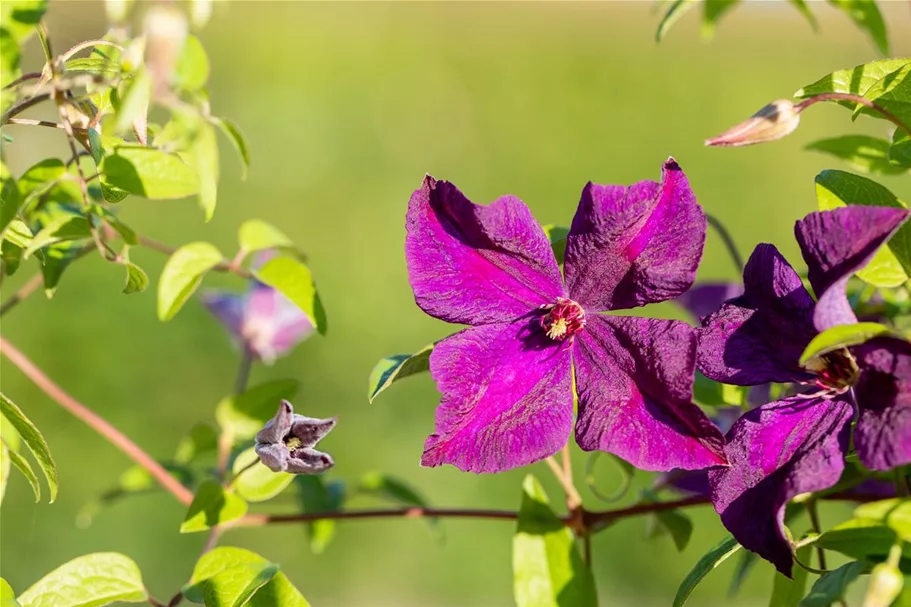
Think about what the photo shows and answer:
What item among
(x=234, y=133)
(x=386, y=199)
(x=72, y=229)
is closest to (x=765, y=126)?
(x=234, y=133)

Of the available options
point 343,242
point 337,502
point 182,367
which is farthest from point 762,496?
point 343,242

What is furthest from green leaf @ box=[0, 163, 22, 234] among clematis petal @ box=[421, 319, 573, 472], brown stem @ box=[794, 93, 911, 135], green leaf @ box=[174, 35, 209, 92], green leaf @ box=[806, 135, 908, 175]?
green leaf @ box=[806, 135, 908, 175]

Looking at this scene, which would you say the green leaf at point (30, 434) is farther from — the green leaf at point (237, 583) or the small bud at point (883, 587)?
the small bud at point (883, 587)

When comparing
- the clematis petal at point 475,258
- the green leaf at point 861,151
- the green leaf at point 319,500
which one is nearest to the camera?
the clematis petal at point 475,258

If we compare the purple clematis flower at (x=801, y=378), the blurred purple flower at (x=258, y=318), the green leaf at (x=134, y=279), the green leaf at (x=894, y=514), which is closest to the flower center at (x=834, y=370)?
the purple clematis flower at (x=801, y=378)

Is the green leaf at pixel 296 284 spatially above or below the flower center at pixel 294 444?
above

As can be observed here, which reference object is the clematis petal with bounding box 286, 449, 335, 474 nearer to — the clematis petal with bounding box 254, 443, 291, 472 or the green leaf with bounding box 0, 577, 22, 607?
the clematis petal with bounding box 254, 443, 291, 472

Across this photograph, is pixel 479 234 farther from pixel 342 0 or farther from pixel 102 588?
pixel 342 0
